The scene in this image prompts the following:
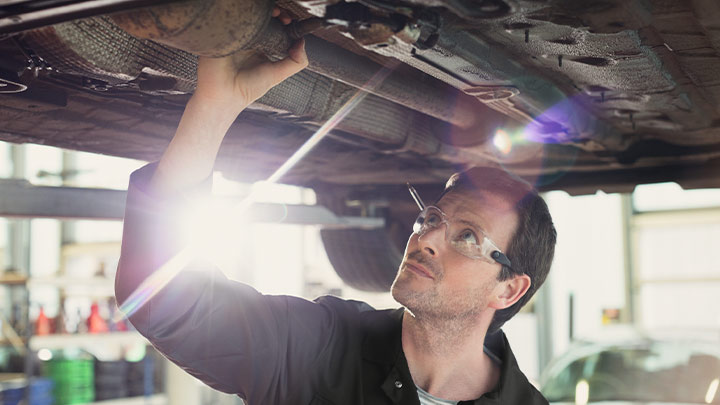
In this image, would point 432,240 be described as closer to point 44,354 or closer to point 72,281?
point 44,354

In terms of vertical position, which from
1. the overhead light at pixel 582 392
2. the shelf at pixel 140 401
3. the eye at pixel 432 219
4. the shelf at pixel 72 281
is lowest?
the shelf at pixel 140 401

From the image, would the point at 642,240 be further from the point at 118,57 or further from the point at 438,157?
the point at 118,57

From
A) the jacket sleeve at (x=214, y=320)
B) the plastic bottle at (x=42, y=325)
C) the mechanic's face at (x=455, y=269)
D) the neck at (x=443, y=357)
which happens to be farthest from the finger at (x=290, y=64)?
the plastic bottle at (x=42, y=325)

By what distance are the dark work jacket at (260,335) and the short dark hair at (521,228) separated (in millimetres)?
205

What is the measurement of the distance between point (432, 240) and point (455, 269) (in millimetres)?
87

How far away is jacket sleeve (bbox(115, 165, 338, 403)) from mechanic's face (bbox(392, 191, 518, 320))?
8.9 inches

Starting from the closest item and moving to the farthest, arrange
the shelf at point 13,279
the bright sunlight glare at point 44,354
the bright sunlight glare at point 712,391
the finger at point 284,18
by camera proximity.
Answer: the finger at point 284,18, the bright sunlight glare at point 712,391, the shelf at point 13,279, the bright sunlight glare at point 44,354

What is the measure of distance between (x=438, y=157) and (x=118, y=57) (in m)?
1.40

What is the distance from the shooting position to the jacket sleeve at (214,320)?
1.38m

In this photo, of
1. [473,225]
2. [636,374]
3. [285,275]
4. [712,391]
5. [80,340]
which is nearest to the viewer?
[473,225]

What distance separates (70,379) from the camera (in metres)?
5.57

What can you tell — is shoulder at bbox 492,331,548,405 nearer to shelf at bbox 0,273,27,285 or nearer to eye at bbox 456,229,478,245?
eye at bbox 456,229,478,245

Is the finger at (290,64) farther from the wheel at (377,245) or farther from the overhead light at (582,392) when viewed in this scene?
the overhead light at (582,392)

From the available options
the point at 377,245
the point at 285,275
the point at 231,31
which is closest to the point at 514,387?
the point at 231,31
